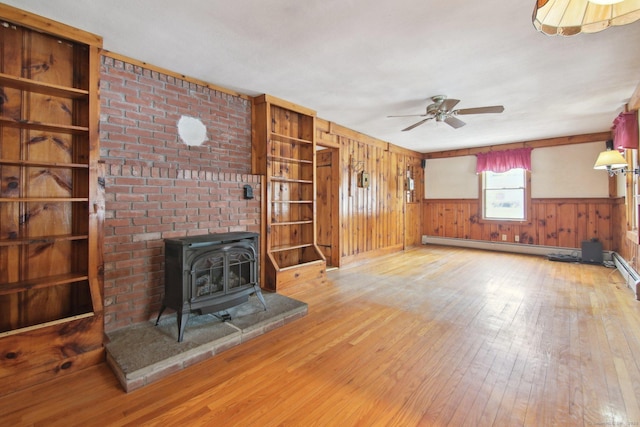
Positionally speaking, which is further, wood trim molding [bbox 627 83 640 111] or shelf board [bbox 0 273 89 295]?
wood trim molding [bbox 627 83 640 111]

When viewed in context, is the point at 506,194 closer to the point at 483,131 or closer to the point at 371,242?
the point at 483,131

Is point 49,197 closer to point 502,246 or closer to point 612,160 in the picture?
point 612,160

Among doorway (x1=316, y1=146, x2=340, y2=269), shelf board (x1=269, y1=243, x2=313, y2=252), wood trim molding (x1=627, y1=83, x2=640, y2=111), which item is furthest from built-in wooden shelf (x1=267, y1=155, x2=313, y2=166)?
wood trim molding (x1=627, y1=83, x2=640, y2=111)

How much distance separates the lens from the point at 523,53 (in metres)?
2.58

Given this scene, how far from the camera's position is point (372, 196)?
586cm

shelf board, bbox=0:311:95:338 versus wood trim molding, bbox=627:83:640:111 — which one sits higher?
wood trim molding, bbox=627:83:640:111

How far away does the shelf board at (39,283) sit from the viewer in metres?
1.94

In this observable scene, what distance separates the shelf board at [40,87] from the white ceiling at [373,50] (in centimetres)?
49

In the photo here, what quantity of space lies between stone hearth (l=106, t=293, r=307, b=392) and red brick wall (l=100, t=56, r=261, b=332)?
1.08ft

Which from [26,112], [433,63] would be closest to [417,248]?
[433,63]

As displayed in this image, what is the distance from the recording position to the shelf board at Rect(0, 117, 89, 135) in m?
2.04

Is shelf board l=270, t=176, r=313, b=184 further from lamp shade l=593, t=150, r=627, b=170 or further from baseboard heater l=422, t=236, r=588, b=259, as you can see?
baseboard heater l=422, t=236, r=588, b=259

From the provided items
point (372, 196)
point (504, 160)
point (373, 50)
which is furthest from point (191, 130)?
point (504, 160)

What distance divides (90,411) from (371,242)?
4797 millimetres
